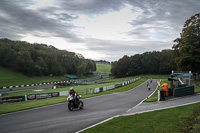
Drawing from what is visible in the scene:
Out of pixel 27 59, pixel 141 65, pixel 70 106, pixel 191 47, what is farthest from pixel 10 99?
pixel 141 65

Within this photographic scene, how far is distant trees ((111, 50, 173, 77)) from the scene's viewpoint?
111m

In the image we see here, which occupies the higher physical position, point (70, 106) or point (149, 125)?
point (149, 125)

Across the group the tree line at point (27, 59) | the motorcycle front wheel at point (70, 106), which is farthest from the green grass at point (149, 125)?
the tree line at point (27, 59)

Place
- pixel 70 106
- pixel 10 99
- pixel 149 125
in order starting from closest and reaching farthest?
pixel 149 125
pixel 70 106
pixel 10 99

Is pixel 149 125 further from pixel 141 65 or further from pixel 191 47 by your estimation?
pixel 141 65

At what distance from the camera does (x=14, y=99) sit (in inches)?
905

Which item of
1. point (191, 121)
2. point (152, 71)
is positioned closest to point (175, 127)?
point (191, 121)

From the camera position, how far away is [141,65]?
119625 millimetres

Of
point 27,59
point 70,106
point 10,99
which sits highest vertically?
point 27,59

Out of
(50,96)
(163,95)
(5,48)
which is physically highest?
(5,48)

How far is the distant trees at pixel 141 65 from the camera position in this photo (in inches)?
4367

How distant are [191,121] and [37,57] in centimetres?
8537

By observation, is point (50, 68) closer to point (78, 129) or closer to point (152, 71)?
point (152, 71)

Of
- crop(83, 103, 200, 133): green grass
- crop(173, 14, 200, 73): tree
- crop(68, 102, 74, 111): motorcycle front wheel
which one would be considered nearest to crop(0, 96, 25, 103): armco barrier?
crop(68, 102, 74, 111): motorcycle front wheel
